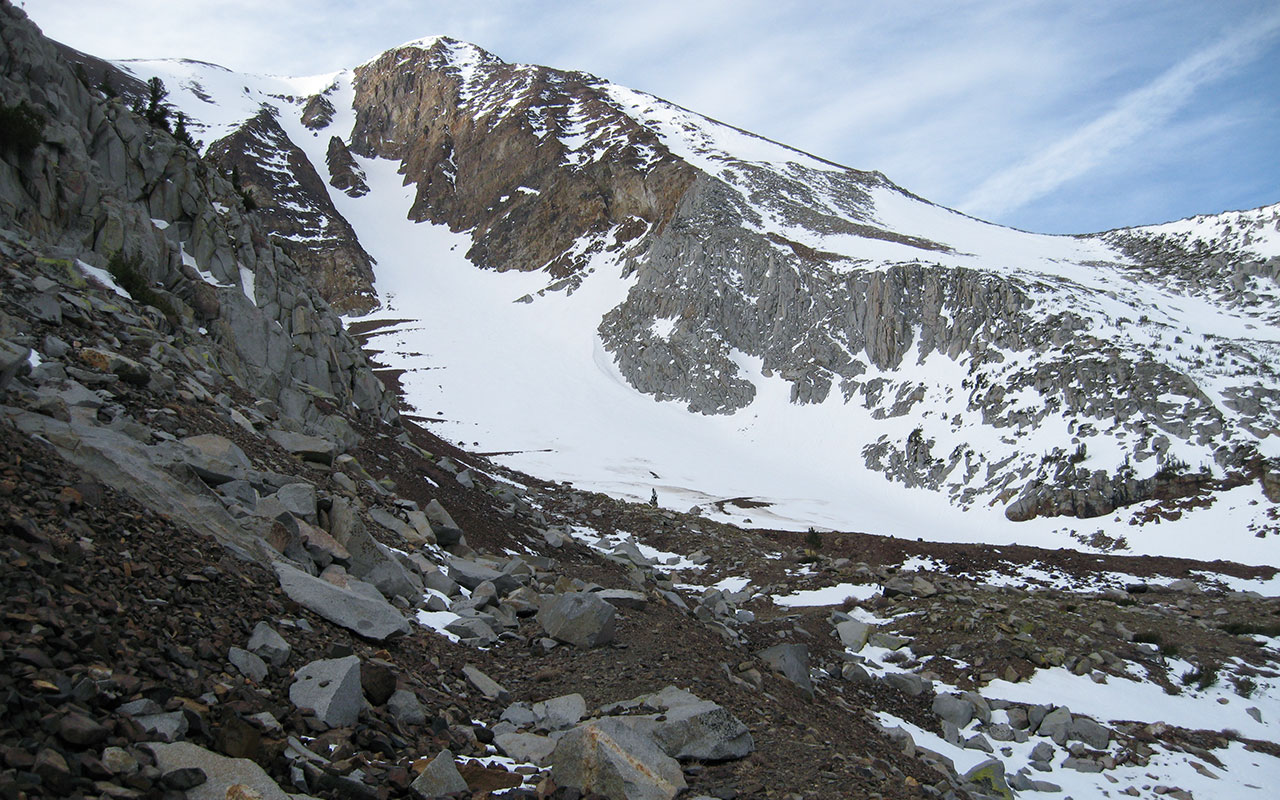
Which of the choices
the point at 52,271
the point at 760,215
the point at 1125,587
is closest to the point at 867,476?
the point at 1125,587

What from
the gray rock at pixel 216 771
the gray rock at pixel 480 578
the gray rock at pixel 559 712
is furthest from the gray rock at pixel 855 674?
the gray rock at pixel 216 771

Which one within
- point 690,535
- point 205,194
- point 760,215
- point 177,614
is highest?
point 760,215

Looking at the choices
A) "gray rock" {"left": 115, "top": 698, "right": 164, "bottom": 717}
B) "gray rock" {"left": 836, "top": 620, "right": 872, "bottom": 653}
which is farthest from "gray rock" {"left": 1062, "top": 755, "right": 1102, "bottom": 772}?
"gray rock" {"left": 115, "top": 698, "right": 164, "bottom": 717}

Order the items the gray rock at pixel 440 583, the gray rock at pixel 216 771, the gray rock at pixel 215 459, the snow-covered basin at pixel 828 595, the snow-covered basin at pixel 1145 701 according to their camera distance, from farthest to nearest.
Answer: the snow-covered basin at pixel 828 595 → the snow-covered basin at pixel 1145 701 → the gray rock at pixel 440 583 → the gray rock at pixel 215 459 → the gray rock at pixel 216 771

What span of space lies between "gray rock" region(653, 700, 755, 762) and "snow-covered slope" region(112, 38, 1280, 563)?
90.6 ft

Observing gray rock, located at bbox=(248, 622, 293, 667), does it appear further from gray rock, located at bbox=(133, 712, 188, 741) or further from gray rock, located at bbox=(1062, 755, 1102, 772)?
gray rock, located at bbox=(1062, 755, 1102, 772)

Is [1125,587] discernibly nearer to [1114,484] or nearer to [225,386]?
[1114,484]

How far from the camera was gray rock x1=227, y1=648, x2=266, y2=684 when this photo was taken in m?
5.20

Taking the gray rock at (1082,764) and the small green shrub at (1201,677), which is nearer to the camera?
the gray rock at (1082,764)

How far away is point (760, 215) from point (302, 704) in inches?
2911

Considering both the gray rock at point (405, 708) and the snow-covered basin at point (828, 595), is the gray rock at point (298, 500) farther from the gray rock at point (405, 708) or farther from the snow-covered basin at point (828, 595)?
the snow-covered basin at point (828, 595)

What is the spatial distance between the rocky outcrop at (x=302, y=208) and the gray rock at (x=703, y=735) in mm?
84329

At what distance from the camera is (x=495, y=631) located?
8.53 metres

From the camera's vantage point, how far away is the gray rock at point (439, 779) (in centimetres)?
469
